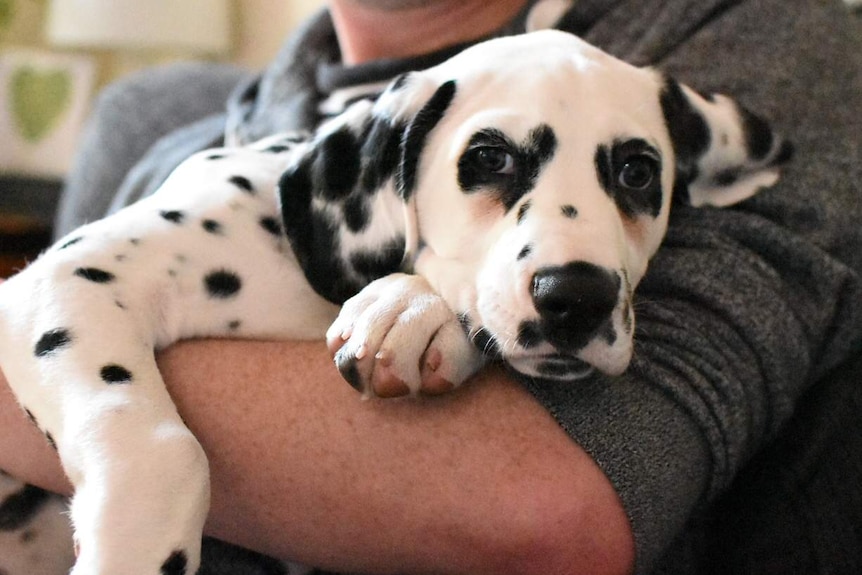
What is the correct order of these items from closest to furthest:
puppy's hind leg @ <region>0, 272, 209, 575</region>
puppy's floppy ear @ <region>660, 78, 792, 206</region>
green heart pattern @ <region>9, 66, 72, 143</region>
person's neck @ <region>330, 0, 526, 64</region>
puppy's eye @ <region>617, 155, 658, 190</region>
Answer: puppy's hind leg @ <region>0, 272, 209, 575</region> < puppy's eye @ <region>617, 155, 658, 190</region> < puppy's floppy ear @ <region>660, 78, 792, 206</region> < person's neck @ <region>330, 0, 526, 64</region> < green heart pattern @ <region>9, 66, 72, 143</region>

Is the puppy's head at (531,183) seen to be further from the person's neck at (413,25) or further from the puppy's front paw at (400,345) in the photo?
the person's neck at (413,25)

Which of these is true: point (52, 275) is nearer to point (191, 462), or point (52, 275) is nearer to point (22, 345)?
point (22, 345)

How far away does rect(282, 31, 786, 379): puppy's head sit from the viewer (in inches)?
34.4

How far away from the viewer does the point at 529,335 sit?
87cm

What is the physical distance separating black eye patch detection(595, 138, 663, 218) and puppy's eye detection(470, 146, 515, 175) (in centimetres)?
10

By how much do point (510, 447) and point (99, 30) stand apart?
2.87 m

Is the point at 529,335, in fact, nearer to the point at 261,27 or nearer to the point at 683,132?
the point at 683,132

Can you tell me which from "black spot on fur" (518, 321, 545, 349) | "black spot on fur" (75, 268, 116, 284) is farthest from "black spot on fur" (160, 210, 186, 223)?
"black spot on fur" (518, 321, 545, 349)

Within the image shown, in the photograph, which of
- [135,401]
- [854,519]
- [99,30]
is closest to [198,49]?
[99,30]

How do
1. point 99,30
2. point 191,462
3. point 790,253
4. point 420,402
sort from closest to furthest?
point 191,462, point 420,402, point 790,253, point 99,30

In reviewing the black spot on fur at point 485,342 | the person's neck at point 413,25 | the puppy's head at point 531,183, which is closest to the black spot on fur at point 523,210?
the puppy's head at point 531,183

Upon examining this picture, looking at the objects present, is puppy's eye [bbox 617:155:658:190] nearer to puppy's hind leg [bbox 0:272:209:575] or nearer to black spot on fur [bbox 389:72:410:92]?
black spot on fur [bbox 389:72:410:92]

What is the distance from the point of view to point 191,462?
33.4 inches

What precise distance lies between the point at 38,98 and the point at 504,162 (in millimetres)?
3262
